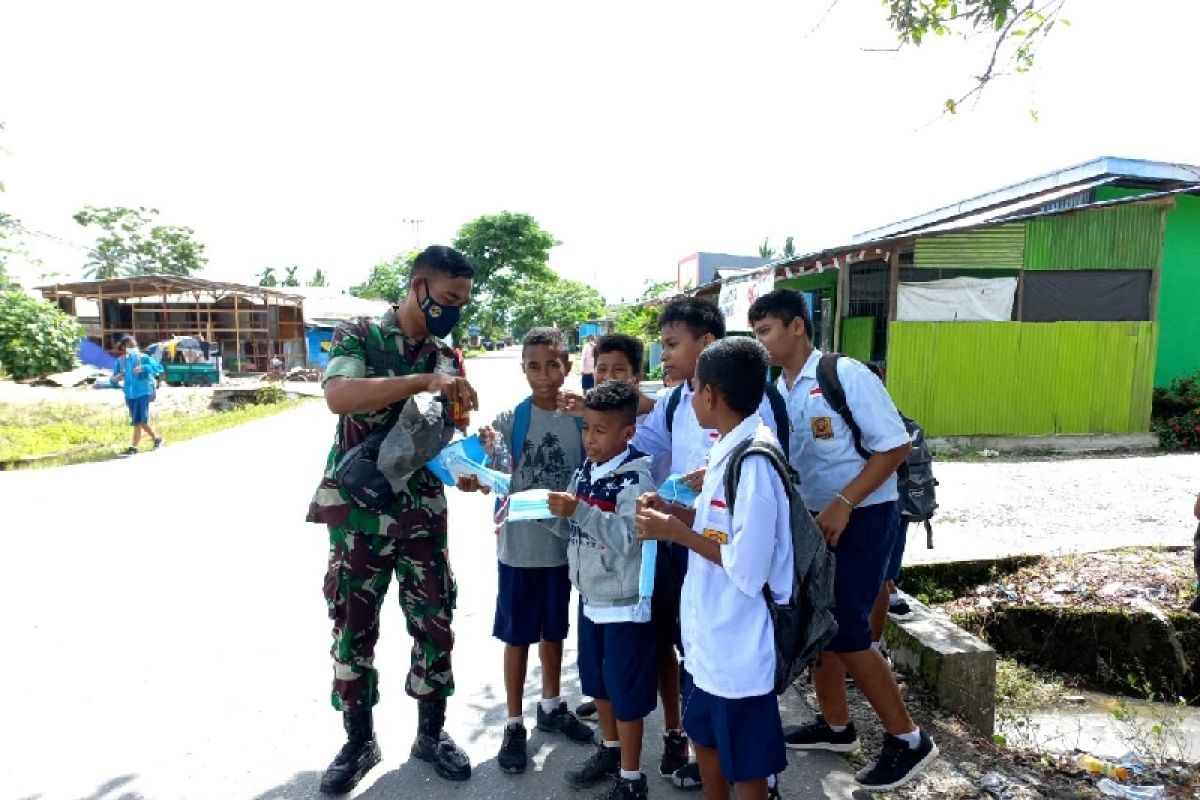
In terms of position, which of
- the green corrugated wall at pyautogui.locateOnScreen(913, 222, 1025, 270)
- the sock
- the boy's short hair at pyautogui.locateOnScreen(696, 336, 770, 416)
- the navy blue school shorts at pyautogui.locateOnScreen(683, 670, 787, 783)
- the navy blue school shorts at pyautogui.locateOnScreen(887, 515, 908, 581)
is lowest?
the sock

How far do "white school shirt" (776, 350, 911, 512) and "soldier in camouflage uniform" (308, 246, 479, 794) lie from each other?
1330mm

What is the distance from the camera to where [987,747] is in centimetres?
300

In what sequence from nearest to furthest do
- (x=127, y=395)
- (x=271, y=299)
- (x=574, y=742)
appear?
1. (x=574, y=742)
2. (x=127, y=395)
3. (x=271, y=299)

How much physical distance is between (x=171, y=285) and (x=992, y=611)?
27392 mm

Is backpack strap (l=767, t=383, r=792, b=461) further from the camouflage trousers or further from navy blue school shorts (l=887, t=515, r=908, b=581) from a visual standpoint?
the camouflage trousers

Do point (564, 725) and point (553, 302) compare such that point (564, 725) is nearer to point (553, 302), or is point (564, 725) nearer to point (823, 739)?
point (823, 739)

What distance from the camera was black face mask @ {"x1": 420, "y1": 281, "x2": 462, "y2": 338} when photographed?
2.79 meters

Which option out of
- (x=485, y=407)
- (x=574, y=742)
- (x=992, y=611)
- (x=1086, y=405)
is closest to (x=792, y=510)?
(x=574, y=742)

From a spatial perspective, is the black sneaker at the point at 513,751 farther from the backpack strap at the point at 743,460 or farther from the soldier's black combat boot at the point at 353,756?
the backpack strap at the point at 743,460

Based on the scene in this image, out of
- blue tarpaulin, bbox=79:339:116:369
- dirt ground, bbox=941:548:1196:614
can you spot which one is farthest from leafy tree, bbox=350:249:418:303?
dirt ground, bbox=941:548:1196:614

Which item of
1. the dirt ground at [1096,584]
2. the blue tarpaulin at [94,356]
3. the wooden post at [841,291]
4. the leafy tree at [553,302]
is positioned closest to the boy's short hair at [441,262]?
the dirt ground at [1096,584]

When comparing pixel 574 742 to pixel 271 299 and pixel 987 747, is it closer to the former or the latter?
pixel 987 747

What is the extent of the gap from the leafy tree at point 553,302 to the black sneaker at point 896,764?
46609mm

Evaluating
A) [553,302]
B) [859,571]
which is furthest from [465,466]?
[553,302]
